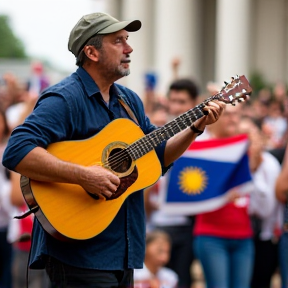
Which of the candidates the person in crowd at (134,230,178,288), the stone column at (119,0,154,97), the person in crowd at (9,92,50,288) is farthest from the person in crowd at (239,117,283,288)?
the stone column at (119,0,154,97)

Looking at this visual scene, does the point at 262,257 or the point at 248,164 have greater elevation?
the point at 248,164

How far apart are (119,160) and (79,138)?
24 cm

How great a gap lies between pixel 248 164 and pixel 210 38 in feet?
100

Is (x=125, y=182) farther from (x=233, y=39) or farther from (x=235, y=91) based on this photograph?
(x=233, y=39)

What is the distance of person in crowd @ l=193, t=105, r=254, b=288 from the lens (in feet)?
25.5

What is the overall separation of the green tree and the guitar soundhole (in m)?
91.7

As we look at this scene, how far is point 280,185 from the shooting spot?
6637 millimetres

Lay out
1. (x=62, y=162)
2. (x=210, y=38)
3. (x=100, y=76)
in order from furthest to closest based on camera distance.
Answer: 1. (x=210, y=38)
2. (x=100, y=76)
3. (x=62, y=162)

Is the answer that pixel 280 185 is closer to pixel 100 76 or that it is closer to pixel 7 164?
pixel 100 76

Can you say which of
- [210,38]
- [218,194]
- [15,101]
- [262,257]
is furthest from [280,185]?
[210,38]

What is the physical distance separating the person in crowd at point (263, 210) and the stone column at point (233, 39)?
2370 cm

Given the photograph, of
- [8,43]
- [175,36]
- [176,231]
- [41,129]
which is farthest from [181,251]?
[8,43]

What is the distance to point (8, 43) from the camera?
101 metres

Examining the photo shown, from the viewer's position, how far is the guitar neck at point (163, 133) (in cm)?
467
